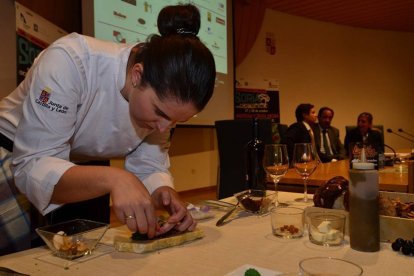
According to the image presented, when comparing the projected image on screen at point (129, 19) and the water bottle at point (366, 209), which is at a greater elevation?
the projected image on screen at point (129, 19)

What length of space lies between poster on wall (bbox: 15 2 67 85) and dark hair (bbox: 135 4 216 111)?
145cm

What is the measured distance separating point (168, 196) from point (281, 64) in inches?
204

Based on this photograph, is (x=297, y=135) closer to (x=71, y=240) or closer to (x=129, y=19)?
(x=129, y=19)

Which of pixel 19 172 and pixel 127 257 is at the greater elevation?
pixel 19 172

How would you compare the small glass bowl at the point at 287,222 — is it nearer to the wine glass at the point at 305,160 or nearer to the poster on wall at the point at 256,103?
the wine glass at the point at 305,160

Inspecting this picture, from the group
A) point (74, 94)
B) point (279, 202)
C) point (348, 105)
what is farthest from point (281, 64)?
point (74, 94)

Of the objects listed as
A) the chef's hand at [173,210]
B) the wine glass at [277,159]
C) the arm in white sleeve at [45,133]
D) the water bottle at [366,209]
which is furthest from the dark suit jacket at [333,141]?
the arm in white sleeve at [45,133]

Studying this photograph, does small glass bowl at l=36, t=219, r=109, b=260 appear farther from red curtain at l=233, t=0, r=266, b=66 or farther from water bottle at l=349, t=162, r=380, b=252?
red curtain at l=233, t=0, r=266, b=66

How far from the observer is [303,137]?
380cm

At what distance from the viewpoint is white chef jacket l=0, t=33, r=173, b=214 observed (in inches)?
32.2

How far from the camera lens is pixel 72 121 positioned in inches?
34.4

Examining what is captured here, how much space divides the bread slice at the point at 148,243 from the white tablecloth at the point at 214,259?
1 centimetres

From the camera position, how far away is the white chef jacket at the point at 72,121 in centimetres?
82

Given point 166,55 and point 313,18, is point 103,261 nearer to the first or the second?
point 166,55
